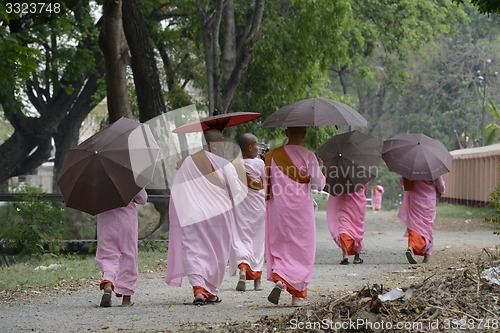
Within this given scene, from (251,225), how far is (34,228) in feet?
15.6

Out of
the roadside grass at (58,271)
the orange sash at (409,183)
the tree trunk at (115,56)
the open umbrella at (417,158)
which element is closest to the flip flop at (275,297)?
the roadside grass at (58,271)

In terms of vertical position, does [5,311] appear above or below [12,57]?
below

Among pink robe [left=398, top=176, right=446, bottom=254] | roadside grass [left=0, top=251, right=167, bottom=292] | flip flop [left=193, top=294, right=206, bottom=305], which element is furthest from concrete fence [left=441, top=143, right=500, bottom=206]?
flip flop [left=193, top=294, right=206, bottom=305]

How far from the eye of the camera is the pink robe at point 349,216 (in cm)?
1619

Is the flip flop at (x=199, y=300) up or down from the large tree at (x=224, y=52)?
down

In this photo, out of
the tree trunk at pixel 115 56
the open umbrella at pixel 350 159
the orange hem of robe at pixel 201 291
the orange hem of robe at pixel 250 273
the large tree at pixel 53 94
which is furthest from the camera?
the large tree at pixel 53 94

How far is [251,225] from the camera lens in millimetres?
12734

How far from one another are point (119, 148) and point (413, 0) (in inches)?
937

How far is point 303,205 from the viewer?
1068cm

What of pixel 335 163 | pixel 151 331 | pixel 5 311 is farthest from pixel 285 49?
pixel 151 331

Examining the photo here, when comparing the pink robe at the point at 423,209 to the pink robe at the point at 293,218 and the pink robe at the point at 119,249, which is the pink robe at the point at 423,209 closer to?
the pink robe at the point at 293,218

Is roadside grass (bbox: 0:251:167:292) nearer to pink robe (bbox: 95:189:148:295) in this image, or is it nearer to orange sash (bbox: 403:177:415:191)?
pink robe (bbox: 95:189:148:295)

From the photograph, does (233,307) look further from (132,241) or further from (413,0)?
(413,0)

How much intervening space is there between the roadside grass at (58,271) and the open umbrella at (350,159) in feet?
9.99
